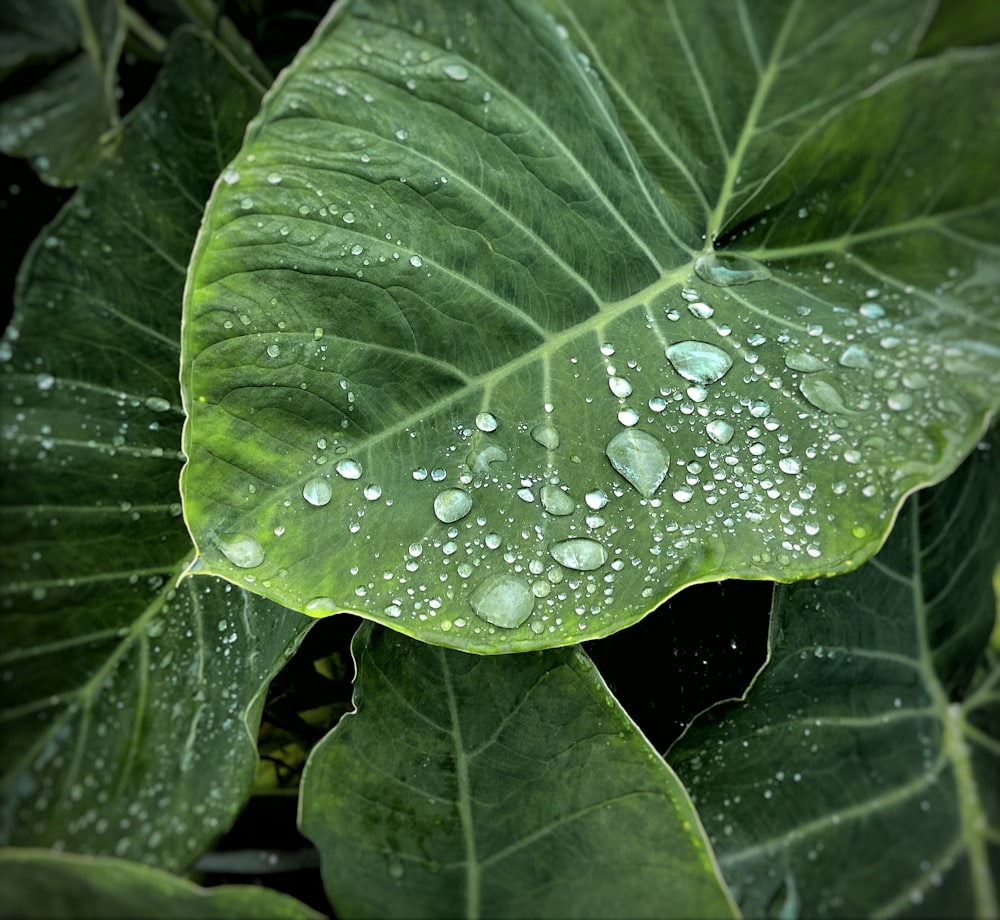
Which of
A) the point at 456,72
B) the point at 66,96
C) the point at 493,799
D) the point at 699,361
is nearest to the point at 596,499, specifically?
the point at 699,361

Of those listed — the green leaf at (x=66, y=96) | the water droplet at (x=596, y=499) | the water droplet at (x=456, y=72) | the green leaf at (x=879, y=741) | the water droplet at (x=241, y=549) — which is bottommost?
the green leaf at (x=879, y=741)

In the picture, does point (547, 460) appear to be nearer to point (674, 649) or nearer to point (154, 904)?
point (674, 649)

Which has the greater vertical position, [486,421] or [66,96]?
[66,96]

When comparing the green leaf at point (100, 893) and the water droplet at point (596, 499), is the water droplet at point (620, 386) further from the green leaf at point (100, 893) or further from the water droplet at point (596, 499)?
the green leaf at point (100, 893)

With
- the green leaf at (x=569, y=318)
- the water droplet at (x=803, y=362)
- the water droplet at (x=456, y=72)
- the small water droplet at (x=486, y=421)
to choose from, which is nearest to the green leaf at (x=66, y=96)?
the green leaf at (x=569, y=318)

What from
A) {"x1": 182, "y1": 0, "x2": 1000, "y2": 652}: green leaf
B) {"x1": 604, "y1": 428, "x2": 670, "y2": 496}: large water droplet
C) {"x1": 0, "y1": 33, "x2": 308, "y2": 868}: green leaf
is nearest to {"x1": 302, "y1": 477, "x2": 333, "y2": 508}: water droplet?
{"x1": 182, "y1": 0, "x2": 1000, "y2": 652}: green leaf

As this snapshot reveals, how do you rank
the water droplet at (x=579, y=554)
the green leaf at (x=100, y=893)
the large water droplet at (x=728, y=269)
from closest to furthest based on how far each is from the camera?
the green leaf at (x=100, y=893) → the water droplet at (x=579, y=554) → the large water droplet at (x=728, y=269)

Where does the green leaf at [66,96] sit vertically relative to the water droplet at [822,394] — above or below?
above

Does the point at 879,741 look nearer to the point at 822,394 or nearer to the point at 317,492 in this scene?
the point at 822,394
